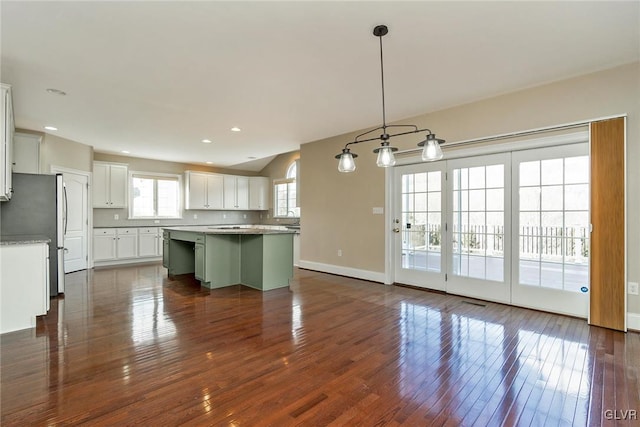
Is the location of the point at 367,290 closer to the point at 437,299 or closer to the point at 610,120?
the point at 437,299

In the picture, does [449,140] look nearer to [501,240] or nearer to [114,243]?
[501,240]

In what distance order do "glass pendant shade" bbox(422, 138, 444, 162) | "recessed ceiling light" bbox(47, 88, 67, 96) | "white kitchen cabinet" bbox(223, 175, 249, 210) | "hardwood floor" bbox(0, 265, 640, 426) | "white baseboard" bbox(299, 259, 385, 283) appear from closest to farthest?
"hardwood floor" bbox(0, 265, 640, 426) < "glass pendant shade" bbox(422, 138, 444, 162) < "recessed ceiling light" bbox(47, 88, 67, 96) < "white baseboard" bbox(299, 259, 385, 283) < "white kitchen cabinet" bbox(223, 175, 249, 210)

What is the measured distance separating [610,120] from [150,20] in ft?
14.2

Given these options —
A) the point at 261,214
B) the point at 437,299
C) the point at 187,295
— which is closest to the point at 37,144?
the point at 187,295

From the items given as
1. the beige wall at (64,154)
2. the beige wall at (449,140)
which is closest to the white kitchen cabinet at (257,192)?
the beige wall at (449,140)

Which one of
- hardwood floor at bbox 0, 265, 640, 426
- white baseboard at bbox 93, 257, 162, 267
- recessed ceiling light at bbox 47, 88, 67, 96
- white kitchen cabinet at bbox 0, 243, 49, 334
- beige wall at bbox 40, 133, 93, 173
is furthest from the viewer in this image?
white baseboard at bbox 93, 257, 162, 267

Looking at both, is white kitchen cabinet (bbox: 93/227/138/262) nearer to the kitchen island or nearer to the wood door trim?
the kitchen island

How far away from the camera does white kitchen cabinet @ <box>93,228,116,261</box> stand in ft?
21.7

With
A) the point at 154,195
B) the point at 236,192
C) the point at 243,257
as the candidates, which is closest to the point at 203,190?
the point at 236,192

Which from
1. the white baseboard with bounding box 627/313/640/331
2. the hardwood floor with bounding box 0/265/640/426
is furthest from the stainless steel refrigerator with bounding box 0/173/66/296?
the white baseboard with bounding box 627/313/640/331

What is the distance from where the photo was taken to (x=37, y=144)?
5004mm

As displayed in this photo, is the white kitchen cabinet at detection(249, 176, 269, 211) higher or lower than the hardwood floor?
higher

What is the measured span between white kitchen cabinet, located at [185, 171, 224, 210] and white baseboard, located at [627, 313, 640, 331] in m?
8.25

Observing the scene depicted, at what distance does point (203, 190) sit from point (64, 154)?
3.12 m
